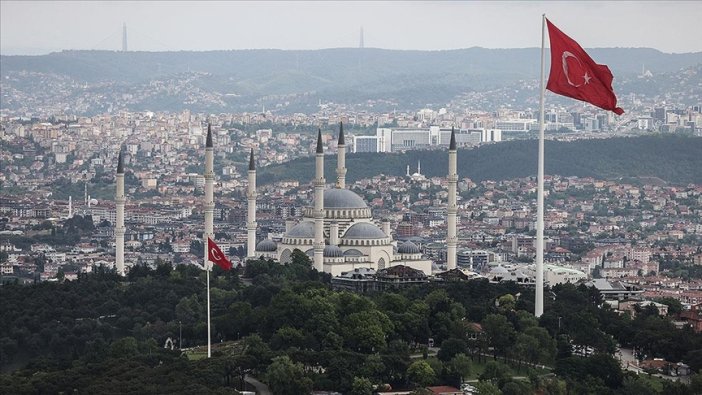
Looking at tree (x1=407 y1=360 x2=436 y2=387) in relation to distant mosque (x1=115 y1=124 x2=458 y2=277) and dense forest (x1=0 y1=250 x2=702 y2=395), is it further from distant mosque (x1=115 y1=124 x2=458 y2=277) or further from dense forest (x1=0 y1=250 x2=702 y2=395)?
distant mosque (x1=115 y1=124 x2=458 y2=277)

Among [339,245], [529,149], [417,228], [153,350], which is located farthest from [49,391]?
[529,149]

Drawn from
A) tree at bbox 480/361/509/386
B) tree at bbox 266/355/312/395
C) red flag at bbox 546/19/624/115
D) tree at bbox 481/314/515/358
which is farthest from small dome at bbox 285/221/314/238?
red flag at bbox 546/19/624/115

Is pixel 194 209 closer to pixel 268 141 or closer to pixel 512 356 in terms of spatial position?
pixel 268 141

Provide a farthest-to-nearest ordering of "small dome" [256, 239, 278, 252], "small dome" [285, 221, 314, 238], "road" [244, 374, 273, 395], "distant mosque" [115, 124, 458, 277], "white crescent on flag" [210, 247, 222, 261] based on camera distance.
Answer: "small dome" [256, 239, 278, 252] < "small dome" [285, 221, 314, 238] < "distant mosque" [115, 124, 458, 277] < "road" [244, 374, 273, 395] < "white crescent on flag" [210, 247, 222, 261]

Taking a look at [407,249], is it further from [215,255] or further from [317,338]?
[215,255]

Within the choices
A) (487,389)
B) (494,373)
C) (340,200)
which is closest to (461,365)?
(494,373)

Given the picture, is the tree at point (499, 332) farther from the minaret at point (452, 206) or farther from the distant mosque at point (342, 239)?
the minaret at point (452, 206)
